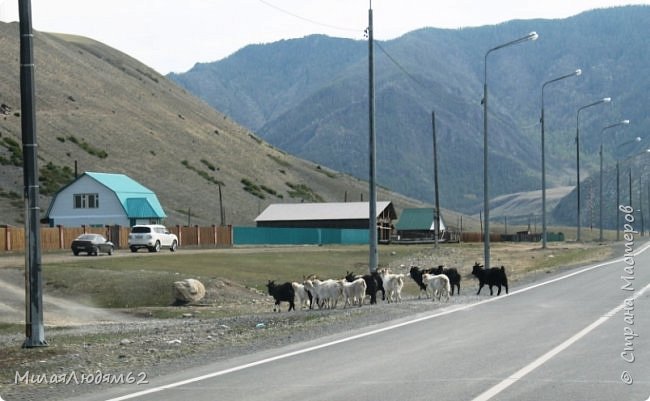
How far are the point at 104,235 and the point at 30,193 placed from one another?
2280 inches

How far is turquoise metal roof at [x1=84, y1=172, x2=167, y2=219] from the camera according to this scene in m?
88.4

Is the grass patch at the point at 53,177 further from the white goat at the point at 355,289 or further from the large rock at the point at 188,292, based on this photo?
the white goat at the point at 355,289

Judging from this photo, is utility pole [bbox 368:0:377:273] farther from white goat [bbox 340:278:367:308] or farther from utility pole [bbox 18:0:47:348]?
utility pole [bbox 18:0:47:348]

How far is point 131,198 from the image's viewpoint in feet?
293

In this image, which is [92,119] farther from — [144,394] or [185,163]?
[144,394]

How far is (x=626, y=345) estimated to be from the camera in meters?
15.2

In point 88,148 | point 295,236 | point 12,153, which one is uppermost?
point 88,148

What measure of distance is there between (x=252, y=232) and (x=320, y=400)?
8245 centimetres

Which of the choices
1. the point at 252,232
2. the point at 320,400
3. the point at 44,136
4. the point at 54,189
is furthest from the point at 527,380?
the point at 44,136

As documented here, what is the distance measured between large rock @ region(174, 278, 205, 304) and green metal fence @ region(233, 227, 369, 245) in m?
55.7

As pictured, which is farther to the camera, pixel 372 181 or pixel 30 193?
pixel 372 181

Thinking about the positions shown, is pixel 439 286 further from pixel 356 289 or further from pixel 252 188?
pixel 252 188

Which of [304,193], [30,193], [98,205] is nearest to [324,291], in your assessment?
[30,193]

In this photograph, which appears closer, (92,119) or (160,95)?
(92,119)
